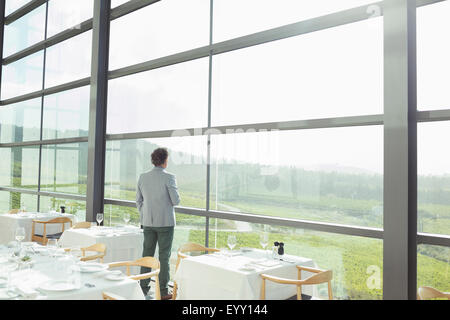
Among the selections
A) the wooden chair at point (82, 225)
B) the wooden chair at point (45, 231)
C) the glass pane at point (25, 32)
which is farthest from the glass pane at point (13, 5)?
the wooden chair at point (82, 225)

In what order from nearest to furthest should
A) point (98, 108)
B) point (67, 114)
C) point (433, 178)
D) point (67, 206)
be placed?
point (433, 178)
point (98, 108)
point (67, 206)
point (67, 114)

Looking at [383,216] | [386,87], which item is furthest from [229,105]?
[383,216]

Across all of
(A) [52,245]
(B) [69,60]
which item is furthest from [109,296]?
(B) [69,60]

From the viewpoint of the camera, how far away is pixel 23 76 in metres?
8.21

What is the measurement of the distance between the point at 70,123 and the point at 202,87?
124 inches

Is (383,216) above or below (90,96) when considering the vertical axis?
below

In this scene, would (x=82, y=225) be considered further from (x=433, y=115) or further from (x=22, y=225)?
(x=433, y=115)

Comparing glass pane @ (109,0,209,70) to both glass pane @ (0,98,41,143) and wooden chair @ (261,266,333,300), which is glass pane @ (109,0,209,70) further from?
wooden chair @ (261,266,333,300)

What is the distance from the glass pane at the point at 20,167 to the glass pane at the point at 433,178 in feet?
22.4

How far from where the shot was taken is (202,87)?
15.1ft

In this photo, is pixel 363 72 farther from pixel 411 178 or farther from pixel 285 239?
pixel 285 239

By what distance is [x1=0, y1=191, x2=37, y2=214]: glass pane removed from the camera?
7.56 meters

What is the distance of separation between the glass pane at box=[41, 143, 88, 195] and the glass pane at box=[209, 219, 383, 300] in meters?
3.64

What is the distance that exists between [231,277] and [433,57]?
2.30m
